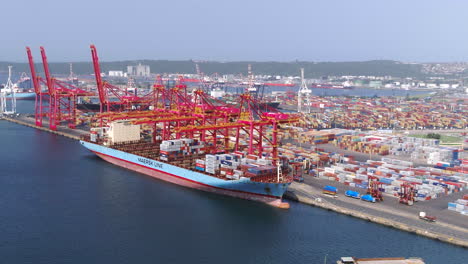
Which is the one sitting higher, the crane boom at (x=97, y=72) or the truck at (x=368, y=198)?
the crane boom at (x=97, y=72)

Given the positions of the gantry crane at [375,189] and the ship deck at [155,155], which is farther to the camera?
the ship deck at [155,155]

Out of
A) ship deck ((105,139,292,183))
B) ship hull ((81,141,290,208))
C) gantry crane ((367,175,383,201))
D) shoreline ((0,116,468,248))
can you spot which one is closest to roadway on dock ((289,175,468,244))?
shoreline ((0,116,468,248))

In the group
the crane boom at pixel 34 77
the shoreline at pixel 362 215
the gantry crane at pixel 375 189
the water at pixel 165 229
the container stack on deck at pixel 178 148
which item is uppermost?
the crane boom at pixel 34 77

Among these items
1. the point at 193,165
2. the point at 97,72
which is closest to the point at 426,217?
the point at 193,165

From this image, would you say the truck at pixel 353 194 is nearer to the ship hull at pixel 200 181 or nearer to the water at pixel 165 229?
the water at pixel 165 229

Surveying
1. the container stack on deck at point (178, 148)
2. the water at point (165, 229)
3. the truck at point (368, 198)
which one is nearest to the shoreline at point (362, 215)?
the water at point (165, 229)

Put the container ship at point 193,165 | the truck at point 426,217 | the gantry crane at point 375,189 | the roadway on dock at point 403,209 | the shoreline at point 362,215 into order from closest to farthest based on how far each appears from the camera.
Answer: the shoreline at point 362,215 → the roadway on dock at point 403,209 → the truck at point 426,217 → the gantry crane at point 375,189 → the container ship at point 193,165

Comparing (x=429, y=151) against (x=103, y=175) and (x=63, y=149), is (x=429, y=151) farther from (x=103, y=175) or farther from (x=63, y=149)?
(x=63, y=149)
